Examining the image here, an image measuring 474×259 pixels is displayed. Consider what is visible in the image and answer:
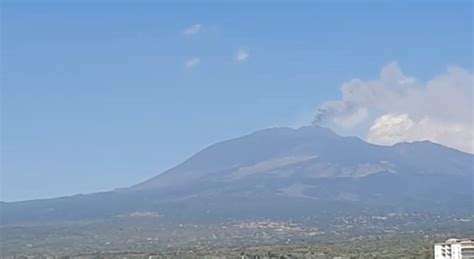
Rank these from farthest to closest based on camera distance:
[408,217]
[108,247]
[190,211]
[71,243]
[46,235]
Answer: [190,211], [408,217], [46,235], [71,243], [108,247]

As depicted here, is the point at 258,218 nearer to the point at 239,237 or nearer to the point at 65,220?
the point at 65,220

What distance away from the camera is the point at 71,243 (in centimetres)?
12194

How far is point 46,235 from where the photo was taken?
435 feet

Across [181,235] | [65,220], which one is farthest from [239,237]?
[65,220]

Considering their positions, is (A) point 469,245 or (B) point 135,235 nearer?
(A) point 469,245

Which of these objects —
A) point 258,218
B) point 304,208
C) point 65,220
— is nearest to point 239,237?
point 258,218

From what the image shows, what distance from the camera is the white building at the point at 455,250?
194 ft

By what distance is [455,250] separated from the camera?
59281 mm

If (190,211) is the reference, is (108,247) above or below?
below

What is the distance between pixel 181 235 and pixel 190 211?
49891 millimetres

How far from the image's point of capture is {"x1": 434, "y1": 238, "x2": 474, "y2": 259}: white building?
59062mm

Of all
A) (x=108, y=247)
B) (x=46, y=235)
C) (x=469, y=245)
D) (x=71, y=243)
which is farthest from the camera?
(x=46, y=235)

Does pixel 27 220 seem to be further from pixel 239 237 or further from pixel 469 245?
pixel 469 245

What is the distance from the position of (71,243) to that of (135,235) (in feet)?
53.2
